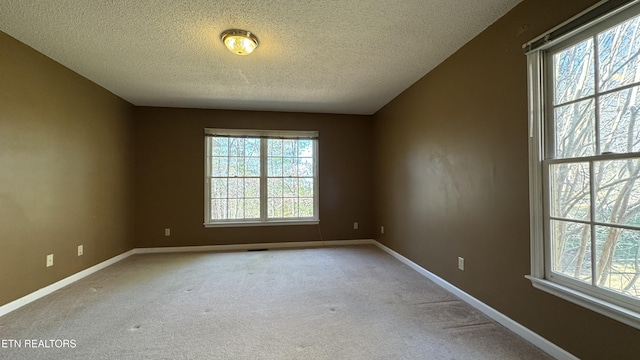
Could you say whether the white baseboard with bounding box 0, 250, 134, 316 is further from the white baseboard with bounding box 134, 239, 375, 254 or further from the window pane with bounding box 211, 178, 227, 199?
the window pane with bounding box 211, 178, 227, 199

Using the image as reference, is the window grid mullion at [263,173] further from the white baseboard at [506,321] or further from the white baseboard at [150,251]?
the white baseboard at [506,321]

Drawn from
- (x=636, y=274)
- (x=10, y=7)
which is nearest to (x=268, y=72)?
(x=10, y=7)

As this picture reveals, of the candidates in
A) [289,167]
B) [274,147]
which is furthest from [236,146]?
[289,167]

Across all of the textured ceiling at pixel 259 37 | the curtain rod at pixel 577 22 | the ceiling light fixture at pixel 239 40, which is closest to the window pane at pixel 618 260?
the curtain rod at pixel 577 22

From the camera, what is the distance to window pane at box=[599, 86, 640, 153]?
1.36 meters

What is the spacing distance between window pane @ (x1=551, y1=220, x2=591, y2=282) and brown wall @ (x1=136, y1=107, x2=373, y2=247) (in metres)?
3.26

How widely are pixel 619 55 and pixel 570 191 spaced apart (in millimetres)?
776

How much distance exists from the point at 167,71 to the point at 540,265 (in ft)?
12.8

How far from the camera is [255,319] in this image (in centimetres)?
216

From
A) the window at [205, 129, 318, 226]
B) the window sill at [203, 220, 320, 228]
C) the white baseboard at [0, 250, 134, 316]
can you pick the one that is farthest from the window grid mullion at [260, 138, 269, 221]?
the white baseboard at [0, 250, 134, 316]

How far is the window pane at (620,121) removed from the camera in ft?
4.46

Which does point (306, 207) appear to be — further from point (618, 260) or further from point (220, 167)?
point (618, 260)

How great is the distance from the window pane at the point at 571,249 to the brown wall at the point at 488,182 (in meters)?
0.17

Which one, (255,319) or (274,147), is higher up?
(274,147)
